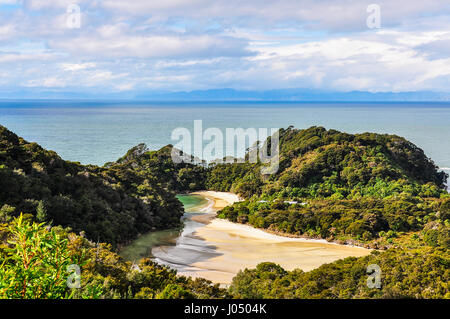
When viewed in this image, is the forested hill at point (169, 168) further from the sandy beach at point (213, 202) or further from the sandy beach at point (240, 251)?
the sandy beach at point (240, 251)

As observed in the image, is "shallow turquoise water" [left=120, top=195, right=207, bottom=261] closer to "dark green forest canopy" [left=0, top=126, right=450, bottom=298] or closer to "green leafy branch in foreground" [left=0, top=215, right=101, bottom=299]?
"dark green forest canopy" [left=0, top=126, right=450, bottom=298]

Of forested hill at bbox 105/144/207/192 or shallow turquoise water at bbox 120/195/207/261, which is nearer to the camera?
shallow turquoise water at bbox 120/195/207/261

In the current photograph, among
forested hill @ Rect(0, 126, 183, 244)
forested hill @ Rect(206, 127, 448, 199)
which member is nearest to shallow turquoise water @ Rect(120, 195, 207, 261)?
forested hill @ Rect(0, 126, 183, 244)

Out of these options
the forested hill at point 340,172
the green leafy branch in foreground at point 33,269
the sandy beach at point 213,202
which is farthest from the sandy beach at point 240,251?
the green leafy branch in foreground at point 33,269

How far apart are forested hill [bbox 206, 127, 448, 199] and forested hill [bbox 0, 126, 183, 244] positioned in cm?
1314

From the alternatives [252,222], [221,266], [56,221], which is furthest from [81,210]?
[252,222]

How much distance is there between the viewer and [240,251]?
78.3 feet

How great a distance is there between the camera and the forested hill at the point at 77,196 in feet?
67.7

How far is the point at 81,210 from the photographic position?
23.0 meters

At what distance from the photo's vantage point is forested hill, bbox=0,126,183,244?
20625mm

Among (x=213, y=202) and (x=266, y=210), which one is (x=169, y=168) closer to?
(x=213, y=202)

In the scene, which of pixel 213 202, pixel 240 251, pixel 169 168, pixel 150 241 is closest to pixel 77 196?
pixel 150 241
